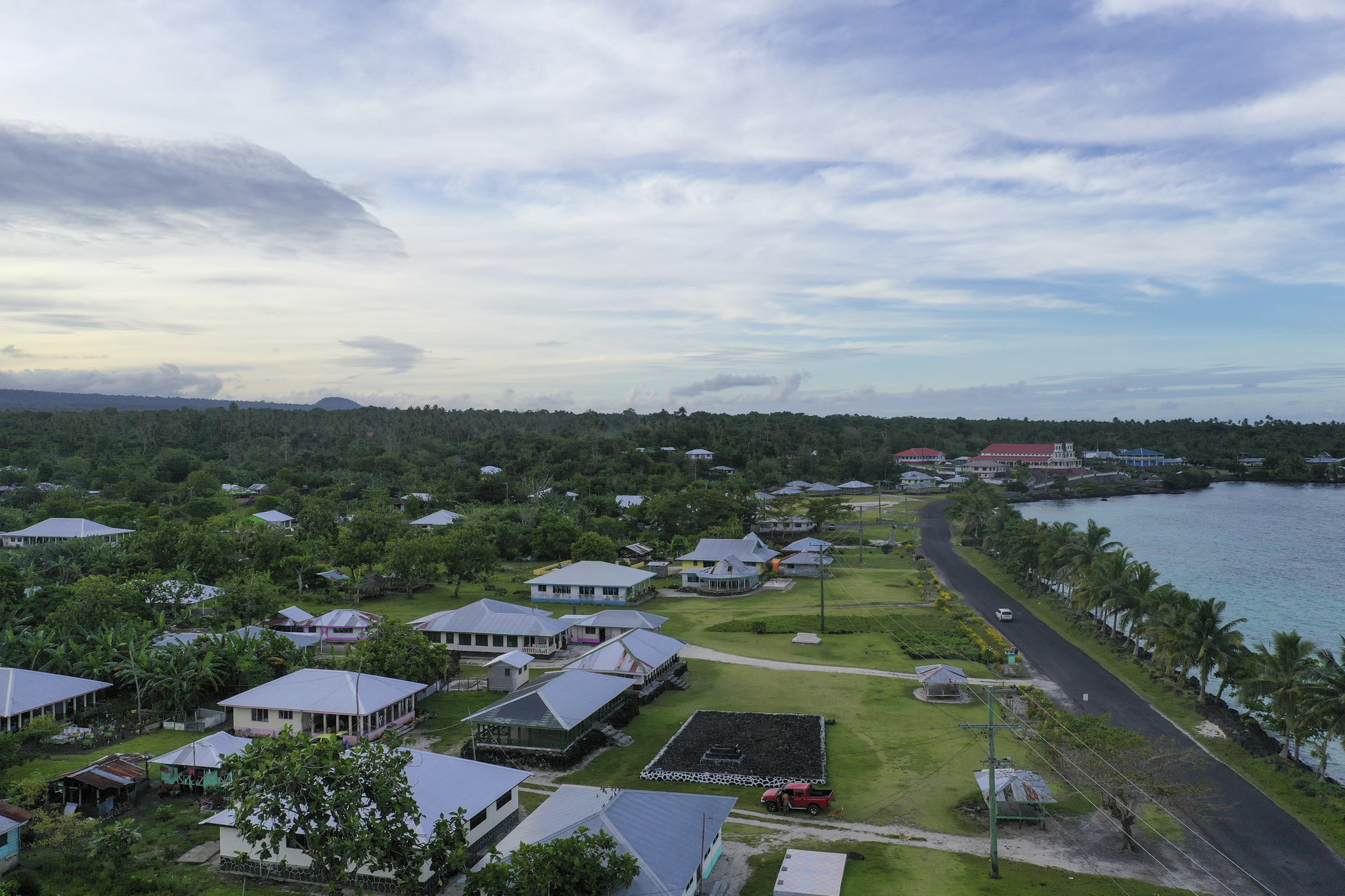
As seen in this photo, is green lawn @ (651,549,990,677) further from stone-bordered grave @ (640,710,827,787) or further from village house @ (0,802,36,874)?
village house @ (0,802,36,874)

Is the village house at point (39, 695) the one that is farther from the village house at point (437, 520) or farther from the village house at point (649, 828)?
the village house at point (437, 520)

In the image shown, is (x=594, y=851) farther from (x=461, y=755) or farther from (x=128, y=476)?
(x=128, y=476)

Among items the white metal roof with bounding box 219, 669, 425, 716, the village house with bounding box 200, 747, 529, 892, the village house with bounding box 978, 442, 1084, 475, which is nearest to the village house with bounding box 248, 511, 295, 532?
the white metal roof with bounding box 219, 669, 425, 716

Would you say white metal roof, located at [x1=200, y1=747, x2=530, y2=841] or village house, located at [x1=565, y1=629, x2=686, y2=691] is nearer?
white metal roof, located at [x1=200, y1=747, x2=530, y2=841]

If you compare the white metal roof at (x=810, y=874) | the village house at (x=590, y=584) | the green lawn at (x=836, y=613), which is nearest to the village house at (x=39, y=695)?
the village house at (x=590, y=584)

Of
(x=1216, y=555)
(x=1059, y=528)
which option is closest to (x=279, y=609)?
(x=1059, y=528)

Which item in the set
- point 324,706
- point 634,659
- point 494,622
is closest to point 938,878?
point 634,659
